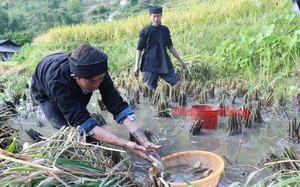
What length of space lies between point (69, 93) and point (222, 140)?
84.8 inches

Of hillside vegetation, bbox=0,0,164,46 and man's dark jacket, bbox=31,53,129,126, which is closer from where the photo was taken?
man's dark jacket, bbox=31,53,129,126

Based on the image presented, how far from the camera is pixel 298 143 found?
11.9 ft

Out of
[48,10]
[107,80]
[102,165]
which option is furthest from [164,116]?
[48,10]

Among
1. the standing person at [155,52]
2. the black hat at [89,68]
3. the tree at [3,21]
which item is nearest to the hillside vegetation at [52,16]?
the tree at [3,21]

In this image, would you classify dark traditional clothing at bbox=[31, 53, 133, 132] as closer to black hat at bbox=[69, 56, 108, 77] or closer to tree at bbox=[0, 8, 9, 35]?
black hat at bbox=[69, 56, 108, 77]

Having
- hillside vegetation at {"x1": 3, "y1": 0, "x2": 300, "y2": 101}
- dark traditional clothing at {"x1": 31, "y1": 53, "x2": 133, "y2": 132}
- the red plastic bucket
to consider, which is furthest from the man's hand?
hillside vegetation at {"x1": 3, "y1": 0, "x2": 300, "y2": 101}

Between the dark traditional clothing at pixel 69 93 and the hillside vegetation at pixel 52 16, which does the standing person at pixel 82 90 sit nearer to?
the dark traditional clothing at pixel 69 93

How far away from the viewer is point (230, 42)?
340 inches

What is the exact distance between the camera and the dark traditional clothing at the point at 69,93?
2687 mm

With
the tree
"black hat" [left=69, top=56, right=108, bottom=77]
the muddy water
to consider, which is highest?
"black hat" [left=69, top=56, right=108, bottom=77]

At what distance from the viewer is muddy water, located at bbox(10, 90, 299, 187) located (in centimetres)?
318

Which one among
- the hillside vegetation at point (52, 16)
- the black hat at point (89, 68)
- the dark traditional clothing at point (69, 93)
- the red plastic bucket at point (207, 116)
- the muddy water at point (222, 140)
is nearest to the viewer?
the black hat at point (89, 68)

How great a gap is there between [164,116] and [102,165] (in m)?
2.92

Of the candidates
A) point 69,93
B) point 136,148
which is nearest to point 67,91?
point 69,93
